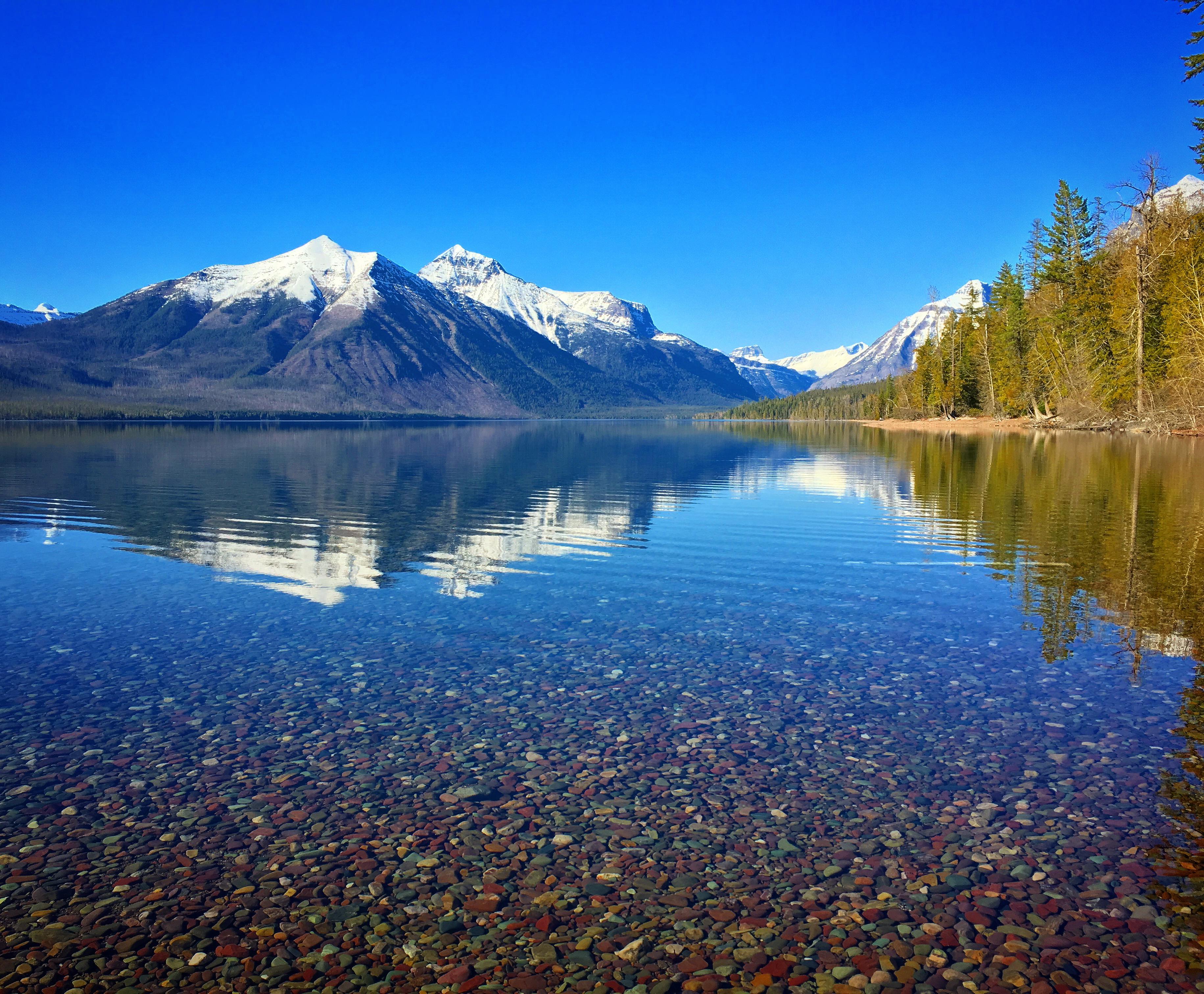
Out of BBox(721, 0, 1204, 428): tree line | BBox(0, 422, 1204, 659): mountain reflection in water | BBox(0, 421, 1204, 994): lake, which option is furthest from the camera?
BBox(721, 0, 1204, 428): tree line

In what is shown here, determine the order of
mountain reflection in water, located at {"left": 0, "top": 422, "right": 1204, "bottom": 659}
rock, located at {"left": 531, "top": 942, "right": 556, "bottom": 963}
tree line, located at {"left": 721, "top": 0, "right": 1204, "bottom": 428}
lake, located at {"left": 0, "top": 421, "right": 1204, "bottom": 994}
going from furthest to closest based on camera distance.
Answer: tree line, located at {"left": 721, "top": 0, "right": 1204, "bottom": 428}, mountain reflection in water, located at {"left": 0, "top": 422, "right": 1204, "bottom": 659}, lake, located at {"left": 0, "top": 421, "right": 1204, "bottom": 994}, rock, located at {"left": 531, "top": 942, "right": 556, "bottom": 963}

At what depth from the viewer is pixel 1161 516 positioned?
3167 cm

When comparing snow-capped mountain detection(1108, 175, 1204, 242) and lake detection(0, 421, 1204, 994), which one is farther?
snow-capped mountain detection(1108, 175, 1204, 242)

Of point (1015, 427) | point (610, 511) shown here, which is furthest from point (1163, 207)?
point (610, 511)

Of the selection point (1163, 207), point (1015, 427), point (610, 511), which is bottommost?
point (610, 511)

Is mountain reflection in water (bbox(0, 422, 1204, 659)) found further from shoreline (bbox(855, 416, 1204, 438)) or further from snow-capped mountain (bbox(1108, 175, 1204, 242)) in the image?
snow-capped mountain (bbox(1108, 175, 1204, 242))

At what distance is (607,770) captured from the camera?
11078mm

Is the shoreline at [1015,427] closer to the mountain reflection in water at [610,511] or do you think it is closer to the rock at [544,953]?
the mountain reflection in water at [610,511]

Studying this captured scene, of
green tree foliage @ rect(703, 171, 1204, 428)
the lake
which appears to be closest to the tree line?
green tree foliage @ rect(703, 171, 1204, 428)

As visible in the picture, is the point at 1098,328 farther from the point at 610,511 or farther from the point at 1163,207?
the point at 610,511

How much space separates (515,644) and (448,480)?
4383cm

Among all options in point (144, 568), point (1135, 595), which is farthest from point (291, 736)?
point (1135, 595)

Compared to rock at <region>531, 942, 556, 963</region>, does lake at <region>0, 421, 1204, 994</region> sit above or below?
above

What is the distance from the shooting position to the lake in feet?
24.5
